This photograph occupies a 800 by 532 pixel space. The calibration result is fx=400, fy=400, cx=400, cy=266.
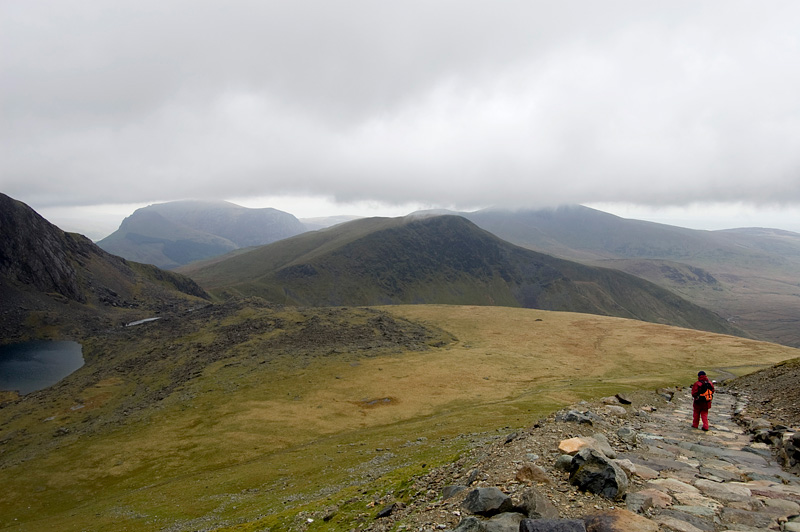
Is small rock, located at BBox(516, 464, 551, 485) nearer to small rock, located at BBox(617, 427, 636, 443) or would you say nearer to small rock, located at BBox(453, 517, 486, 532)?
small rock, located at BBox(453, 517, 486, 532)

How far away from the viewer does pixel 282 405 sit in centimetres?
8288

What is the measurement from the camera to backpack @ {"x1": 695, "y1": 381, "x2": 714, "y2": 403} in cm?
2566

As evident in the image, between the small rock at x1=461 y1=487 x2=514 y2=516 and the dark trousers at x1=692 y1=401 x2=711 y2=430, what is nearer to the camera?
the small rock at x1=461 y1=487 x2=514 y2=516

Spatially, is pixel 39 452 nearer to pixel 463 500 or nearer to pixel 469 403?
pixel 469 403

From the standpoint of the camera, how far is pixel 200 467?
58.3 m

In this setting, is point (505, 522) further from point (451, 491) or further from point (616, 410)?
point (616, 410)

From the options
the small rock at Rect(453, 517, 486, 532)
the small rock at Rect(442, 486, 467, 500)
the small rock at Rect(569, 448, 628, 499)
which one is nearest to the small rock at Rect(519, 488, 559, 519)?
the small rock at Rect(453, 517, 486, 532)

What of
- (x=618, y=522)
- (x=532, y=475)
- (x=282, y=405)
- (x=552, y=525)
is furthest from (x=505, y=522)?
(x=282, y=405)

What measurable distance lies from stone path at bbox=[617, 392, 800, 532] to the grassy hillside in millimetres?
13115

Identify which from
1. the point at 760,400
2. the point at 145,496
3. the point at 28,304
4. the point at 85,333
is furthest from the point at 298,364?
the point at 28,304

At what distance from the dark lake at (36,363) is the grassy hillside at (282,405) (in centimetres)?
922

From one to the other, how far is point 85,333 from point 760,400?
734 feet

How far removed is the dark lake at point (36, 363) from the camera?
12462 cm

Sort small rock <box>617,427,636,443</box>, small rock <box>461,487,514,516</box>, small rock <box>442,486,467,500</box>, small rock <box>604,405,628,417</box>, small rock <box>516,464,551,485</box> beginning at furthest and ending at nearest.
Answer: small rock <box>604,405,628,417</box>, small rock <box>617,427,636,443</box>, small rock <box>442,486,467,500</box>, small rock <box>516,464,551,485</box>, small rock <box>461,487,514,516</box>
